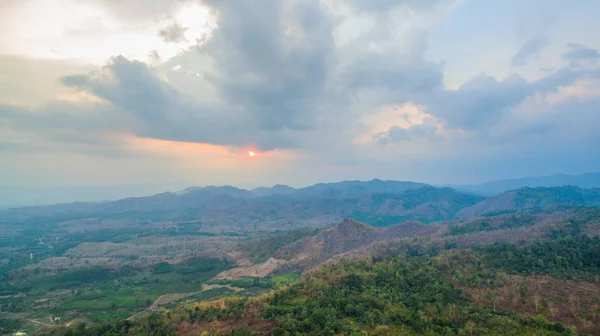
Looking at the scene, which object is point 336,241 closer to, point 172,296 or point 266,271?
point 266,271

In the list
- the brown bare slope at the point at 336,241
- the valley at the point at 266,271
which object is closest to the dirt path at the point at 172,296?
the valley at the point at 266,271

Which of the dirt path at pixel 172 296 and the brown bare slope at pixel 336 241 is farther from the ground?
the brown bare slope at pixel 336 241

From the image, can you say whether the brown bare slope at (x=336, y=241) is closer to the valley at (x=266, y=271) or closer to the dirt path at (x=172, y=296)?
the valley at (x=266, y=271)

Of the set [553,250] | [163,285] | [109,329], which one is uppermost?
[553,250]

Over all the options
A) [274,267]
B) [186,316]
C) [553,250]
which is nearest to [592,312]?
[553,250]

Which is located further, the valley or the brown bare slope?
the brown bare slope

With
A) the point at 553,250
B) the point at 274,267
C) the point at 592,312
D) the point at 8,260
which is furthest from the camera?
the point at 8,260

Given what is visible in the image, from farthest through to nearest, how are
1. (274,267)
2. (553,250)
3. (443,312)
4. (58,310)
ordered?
(274,267)
(58,310)
(553,250)
(443,312)

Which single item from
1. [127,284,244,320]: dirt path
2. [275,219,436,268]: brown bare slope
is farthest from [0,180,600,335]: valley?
[275,219,436,268]: brown bare slope

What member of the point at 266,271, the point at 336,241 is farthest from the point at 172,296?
the point at 336,241

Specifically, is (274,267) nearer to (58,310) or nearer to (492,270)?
(58,310)

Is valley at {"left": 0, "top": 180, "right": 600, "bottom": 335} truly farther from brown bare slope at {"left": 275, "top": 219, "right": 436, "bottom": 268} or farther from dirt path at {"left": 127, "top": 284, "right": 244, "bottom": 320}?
brown bare slope at {"left": 275, "top": 219, "right": 436, "bottom": 268}
